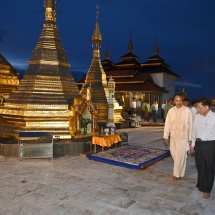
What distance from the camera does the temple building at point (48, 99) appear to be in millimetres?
9133

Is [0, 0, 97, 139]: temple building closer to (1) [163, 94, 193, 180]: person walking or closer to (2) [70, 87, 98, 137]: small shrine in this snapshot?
(2) [70, 87, 98, 137]: small shrine

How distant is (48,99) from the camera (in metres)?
9.47

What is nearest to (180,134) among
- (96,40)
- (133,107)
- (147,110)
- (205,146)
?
(205,146)

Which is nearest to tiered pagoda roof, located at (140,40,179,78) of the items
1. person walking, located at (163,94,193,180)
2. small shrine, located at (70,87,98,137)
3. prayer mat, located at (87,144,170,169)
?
small shrine, located at (70,87,98,137)

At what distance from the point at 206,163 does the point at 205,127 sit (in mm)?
740

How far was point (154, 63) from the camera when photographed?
33469 mm

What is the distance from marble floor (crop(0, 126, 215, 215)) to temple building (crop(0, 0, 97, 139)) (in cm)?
198

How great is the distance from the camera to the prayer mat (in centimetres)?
725

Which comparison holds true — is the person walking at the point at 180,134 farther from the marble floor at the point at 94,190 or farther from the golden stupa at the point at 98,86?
the golden stupa at the point at 98,86

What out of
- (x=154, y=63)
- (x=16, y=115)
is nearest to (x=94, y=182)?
(x=16, y=115)

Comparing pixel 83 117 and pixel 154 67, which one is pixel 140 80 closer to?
pixel 154 67

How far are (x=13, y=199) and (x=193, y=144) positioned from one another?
3870 millimetres

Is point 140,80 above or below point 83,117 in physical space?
above

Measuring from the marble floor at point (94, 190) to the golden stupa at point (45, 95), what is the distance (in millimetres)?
1943
